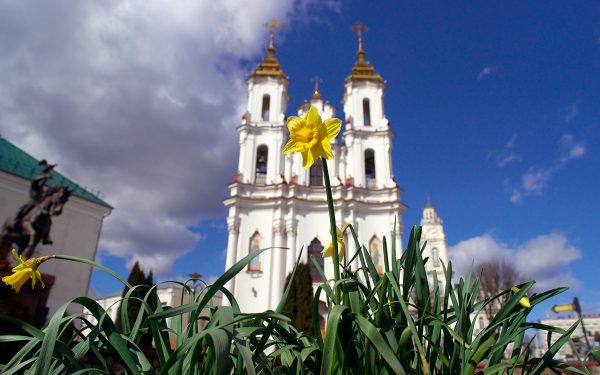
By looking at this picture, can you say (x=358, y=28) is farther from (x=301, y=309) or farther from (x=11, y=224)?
(x=11, y=224)

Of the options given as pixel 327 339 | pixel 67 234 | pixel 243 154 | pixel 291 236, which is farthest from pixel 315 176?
pixel 327 339

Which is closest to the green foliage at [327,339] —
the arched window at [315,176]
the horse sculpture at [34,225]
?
the horse sculpture at [34,225]

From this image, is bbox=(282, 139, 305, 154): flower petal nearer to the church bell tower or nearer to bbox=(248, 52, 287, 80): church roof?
the church bell tower

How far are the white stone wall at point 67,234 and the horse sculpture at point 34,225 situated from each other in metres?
8.15

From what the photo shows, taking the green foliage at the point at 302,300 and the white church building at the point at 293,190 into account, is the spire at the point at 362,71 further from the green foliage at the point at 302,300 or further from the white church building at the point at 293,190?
the green foliage at the point at 302,300

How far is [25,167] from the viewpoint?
2200 centimetres

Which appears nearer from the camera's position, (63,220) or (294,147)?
(294,147)

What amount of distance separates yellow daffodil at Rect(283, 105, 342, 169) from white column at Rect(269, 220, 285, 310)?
16717 millimetres

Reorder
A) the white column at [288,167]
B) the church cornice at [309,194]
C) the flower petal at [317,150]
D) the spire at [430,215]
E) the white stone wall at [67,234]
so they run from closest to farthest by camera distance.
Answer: the flower petal at [317,150] → the white stone wall at [67,234] → the church cornice at [309,194] → the white column at [288,167] → the spire at [430,215]

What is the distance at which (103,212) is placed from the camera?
24.1 m

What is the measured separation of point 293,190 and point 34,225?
39.4 ft

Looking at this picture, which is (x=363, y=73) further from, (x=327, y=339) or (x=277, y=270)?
(x=327, y=339)

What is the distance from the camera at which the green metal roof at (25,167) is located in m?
21.2

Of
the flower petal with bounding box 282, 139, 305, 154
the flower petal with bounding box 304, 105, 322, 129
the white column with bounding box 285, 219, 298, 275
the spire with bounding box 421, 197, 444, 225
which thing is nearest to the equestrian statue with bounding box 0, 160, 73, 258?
the white column with bounding box 285, 219, 298, 275
